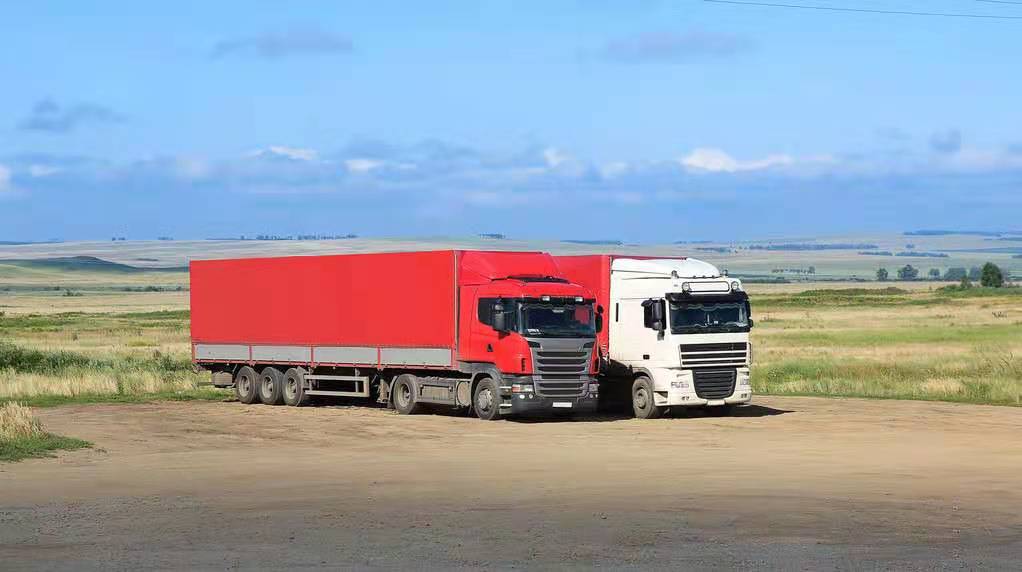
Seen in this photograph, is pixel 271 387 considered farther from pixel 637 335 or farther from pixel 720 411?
pixel 720 411

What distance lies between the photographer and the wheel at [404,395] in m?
34.7

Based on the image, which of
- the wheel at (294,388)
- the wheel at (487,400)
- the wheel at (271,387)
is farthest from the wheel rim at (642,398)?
the wheel at (271,387)

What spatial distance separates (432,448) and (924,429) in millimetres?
10935

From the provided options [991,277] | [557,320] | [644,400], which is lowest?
[644,400]

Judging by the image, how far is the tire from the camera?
39625 millimetres

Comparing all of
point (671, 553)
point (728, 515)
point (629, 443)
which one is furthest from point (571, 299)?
point (671, 553)

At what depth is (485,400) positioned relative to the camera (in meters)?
32.9

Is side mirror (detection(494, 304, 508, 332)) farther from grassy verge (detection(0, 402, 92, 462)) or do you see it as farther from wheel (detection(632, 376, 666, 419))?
grassy verge (detection(0, 402, 92, 462))

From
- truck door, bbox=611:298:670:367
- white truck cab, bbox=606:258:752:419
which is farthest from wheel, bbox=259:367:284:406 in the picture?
truck door, bbox=611:298:670:367

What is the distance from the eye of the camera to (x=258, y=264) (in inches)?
1581

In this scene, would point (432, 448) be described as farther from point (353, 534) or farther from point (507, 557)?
point (507, 557)

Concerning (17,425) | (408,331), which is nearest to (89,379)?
(408,331)

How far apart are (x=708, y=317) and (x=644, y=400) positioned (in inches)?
96.6

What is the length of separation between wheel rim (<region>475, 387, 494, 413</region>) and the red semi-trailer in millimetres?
39
